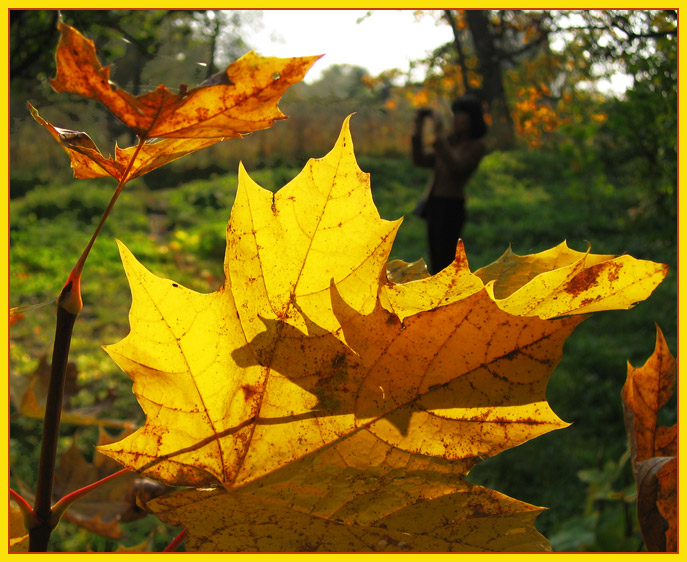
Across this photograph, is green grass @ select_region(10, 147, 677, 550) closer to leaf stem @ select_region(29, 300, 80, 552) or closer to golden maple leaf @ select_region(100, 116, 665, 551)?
golden maple leaf @ select_region(100, 116, 665, 551)

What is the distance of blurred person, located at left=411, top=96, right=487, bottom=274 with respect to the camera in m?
4.04

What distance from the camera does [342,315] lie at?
359mm

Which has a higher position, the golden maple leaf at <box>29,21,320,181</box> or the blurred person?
the blurred person

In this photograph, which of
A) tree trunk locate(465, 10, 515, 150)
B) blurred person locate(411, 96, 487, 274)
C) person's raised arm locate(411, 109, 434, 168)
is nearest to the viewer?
blurred person locate(411, 96, 487, 274)

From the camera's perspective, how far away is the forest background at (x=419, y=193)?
51.7 inches

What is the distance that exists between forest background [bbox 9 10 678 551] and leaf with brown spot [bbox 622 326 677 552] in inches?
13.1

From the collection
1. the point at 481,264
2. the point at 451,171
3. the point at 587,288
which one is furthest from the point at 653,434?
the point at 481,264

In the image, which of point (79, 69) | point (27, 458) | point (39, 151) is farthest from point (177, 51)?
point (39, 151)

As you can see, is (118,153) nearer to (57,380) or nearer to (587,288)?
(57,380)

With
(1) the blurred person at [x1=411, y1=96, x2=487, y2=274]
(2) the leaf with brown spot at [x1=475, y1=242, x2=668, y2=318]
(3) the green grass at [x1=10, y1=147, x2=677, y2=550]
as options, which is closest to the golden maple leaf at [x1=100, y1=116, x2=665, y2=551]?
(2) the leaf with brown spot at [x1=475, y1=242, x2=668, y2=318]

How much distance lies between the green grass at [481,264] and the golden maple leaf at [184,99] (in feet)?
1.16

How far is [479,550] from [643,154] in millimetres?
4108

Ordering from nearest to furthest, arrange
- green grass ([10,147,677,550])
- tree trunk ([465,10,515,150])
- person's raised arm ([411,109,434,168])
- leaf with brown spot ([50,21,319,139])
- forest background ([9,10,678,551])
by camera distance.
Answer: leaf with brown spot ([50,21,319,139])
forest background ([9,10,678,551])
green grass ([10,147,677,550])
person's raised arm ([411,109,434,168])
tree trunk ([465,10,515,150])

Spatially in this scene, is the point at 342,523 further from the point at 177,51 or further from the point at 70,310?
the point at 177,51
